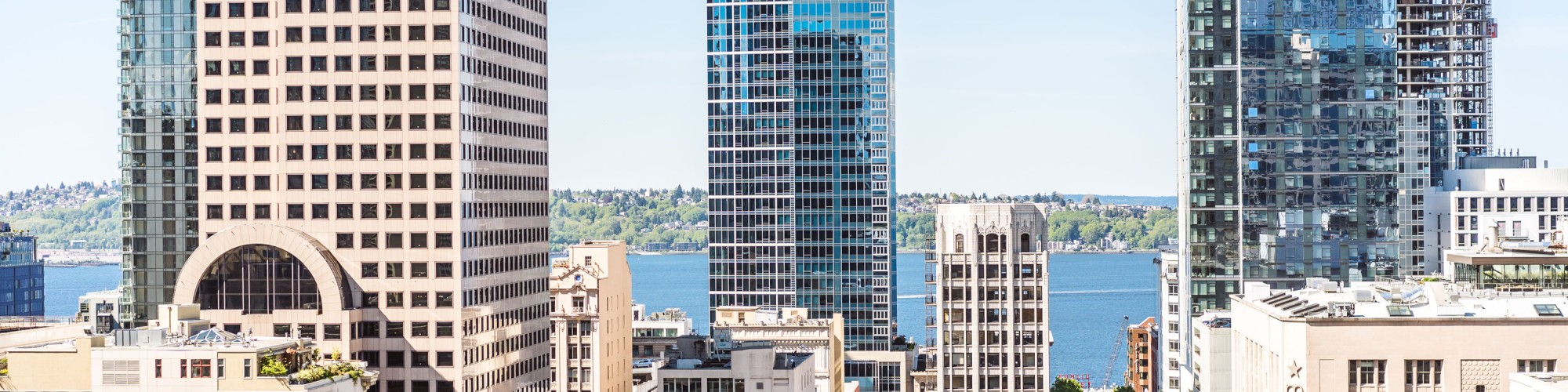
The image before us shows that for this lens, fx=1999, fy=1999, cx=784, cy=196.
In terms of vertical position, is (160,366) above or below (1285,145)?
below

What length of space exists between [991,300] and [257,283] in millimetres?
68635

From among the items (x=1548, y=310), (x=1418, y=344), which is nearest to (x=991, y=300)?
(x=1548, y=310)

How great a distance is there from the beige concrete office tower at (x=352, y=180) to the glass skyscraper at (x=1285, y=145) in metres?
69.6

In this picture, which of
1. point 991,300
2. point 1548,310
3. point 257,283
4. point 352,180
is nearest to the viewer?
point 1548,310

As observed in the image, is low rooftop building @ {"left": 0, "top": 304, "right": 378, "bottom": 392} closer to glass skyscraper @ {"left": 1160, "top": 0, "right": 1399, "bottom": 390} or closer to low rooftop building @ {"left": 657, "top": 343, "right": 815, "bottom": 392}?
low rooftop building @ {"left": 657, "top": 343, "right": 815, "bottom": 392}

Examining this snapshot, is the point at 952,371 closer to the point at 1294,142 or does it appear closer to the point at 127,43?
the point at 1294,142

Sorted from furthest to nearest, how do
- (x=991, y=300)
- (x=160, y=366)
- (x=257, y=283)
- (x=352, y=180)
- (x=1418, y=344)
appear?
(x=991, y=300) → (x=352, y=180) → (x=257, y=283) → (x=160, y=366) → (x=1418, y=344)

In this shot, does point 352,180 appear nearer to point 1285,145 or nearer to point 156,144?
point 156,144

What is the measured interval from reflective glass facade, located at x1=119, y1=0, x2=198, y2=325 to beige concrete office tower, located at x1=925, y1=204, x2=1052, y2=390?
2759 inches

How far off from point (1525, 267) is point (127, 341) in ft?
273

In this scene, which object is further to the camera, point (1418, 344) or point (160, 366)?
point (160, 366)

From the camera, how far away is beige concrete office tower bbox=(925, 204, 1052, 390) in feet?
598

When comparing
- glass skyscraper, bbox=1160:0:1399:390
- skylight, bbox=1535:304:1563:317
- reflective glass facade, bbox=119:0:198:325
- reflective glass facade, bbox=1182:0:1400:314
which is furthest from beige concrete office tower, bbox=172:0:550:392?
skylight, bbox=1535:304:1563:317

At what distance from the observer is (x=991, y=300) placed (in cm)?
18350
